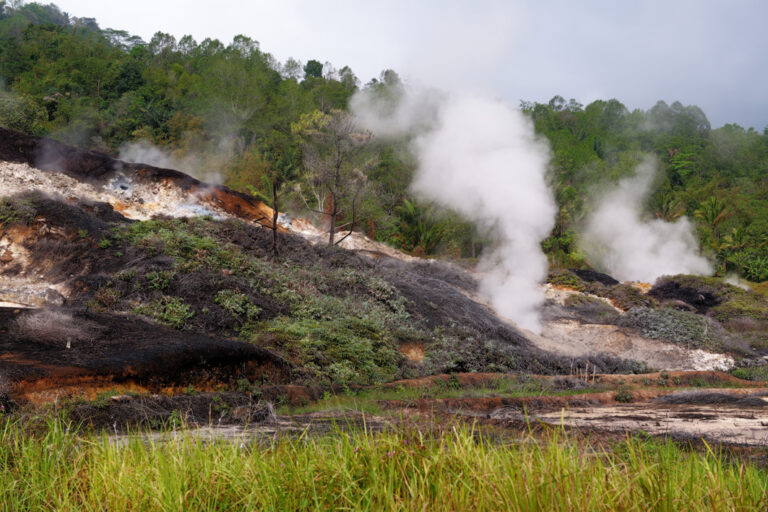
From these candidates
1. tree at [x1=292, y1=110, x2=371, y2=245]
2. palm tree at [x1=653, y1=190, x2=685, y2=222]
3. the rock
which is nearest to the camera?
the rock

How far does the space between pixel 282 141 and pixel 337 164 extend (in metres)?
27.6

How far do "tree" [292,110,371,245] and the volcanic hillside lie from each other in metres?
5.26

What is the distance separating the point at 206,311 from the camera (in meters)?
13.1

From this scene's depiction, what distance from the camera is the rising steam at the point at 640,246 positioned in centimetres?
4966

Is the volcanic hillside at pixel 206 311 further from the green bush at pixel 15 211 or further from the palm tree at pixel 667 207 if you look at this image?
the palm tree at pixel 667 207

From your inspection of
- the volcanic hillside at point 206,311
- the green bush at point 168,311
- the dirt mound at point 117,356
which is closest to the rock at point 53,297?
the volcanic hillside at point 206,311

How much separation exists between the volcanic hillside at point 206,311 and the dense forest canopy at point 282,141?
436 inches

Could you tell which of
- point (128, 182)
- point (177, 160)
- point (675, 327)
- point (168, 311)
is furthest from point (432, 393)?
point (177, 160)

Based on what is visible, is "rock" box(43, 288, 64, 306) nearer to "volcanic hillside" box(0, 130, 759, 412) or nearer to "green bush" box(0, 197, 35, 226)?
"volcanic hillside" box(0, 130, 759, 412)

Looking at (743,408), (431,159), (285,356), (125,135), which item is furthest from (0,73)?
(743,408)

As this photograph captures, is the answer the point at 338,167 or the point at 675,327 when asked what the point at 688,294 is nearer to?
the point at 675,327

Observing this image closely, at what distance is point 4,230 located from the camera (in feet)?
52.7

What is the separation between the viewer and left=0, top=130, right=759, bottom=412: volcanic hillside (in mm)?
9555

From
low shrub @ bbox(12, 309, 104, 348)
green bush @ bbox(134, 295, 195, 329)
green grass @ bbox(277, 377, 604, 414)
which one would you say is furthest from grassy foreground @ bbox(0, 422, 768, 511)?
green bush @ bbox(134, 295, 195, 329)
